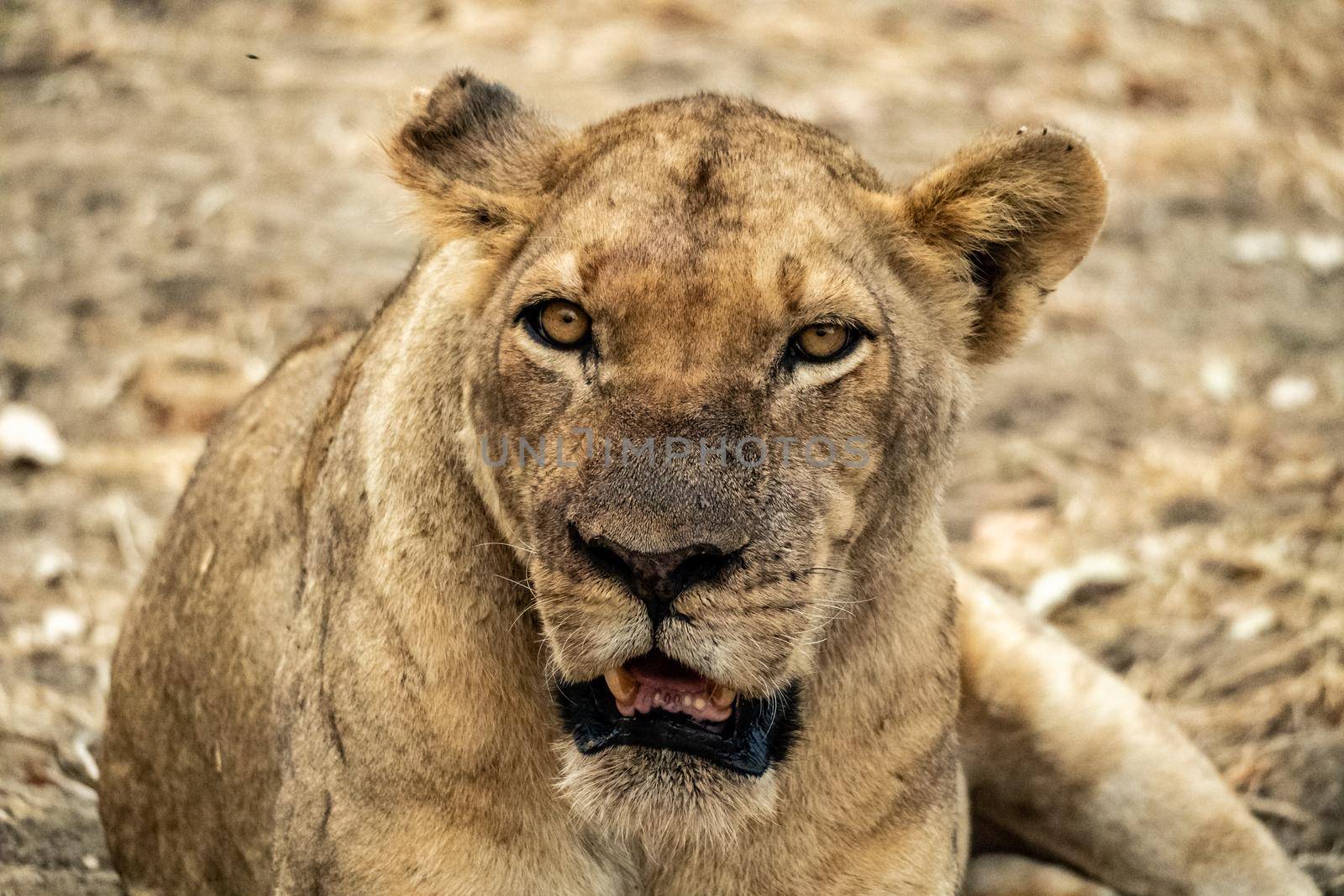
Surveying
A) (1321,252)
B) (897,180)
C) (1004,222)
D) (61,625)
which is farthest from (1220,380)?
(61,625)

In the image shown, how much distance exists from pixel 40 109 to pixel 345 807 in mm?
5655

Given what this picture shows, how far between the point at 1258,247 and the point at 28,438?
513cm

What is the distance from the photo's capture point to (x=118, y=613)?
5.09m

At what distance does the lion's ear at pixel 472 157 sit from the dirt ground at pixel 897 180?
1.03ft

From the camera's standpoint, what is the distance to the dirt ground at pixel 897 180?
16.4 feet

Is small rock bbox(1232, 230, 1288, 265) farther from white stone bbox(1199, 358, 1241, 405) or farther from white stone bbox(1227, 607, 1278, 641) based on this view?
white stone bbox(1227, 607, 1278, 641)

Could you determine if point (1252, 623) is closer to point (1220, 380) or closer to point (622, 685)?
Result: point (1220, 380)

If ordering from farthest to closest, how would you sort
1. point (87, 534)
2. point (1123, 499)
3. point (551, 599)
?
point (1123, 499), point (87, 534), point (551, 599)

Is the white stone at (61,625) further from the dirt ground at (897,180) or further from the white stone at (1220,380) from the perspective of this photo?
the white stone at (1220,380)

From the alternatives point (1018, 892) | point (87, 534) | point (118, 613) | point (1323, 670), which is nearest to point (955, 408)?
point (1018, 892)

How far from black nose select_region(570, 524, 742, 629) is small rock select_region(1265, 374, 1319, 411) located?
4673 mm

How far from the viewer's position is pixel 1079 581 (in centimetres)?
545

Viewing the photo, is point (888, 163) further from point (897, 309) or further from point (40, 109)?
point (897, 309)

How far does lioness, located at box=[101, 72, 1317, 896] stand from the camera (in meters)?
2.38
